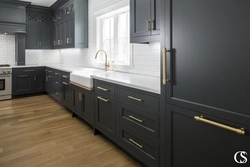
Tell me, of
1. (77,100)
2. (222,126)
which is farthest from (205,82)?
(77,100)

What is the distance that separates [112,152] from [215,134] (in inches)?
57.6

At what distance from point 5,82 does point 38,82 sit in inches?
33.7

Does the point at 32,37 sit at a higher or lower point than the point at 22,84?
higher

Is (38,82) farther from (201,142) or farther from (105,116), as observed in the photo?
(201,142)

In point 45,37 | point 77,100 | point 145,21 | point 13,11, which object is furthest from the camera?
point 45,37

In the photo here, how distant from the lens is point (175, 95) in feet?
4.81

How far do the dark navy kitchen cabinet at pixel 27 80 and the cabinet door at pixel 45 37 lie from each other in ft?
2.62

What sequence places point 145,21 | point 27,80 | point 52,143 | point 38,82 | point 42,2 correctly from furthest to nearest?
point 38,82, point 27,80, point 42,2, point 52,143, point 145,21

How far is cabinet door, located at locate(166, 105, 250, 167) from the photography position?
1.12 metres

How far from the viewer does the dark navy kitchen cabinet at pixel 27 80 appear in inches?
207

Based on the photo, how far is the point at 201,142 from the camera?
1.31m

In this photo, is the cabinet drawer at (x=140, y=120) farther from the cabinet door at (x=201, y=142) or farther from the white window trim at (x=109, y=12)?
the white window trim at (x=109, y=12)

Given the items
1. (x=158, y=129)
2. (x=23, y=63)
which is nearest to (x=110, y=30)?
(x=158, y=129)

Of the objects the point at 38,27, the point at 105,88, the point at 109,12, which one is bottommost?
the point at 105,88
